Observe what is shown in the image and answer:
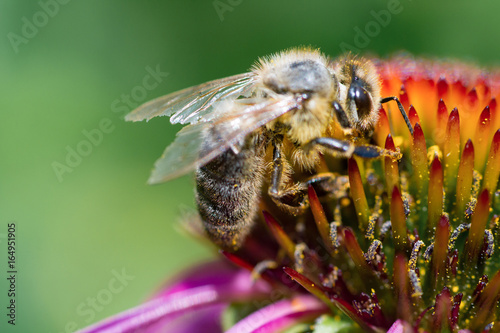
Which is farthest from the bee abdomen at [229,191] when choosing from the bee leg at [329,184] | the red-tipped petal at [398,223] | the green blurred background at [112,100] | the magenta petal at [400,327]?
the green blurred background at [112,100]

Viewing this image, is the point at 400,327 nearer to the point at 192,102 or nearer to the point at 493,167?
the point at 493,167

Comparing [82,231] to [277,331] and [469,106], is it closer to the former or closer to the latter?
[277,331]

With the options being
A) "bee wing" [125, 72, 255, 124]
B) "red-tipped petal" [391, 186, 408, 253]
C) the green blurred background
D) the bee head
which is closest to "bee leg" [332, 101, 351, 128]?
the bee head

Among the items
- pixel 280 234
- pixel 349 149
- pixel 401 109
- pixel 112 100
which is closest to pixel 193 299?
pixel 280 234

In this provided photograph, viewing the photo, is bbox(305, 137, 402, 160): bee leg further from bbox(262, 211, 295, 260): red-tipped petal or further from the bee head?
bbox(262, 211, 295, 260): red-tipped petal

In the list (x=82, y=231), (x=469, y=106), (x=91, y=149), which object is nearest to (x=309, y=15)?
(x=91, y=149)

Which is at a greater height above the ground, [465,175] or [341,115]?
[341,115]

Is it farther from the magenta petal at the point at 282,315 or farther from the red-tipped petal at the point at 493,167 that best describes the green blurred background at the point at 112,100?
the red-tipped petal at the point at 493,167
